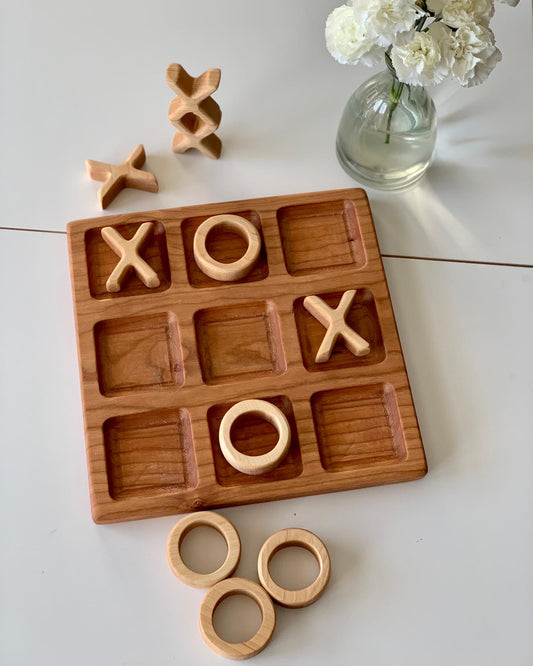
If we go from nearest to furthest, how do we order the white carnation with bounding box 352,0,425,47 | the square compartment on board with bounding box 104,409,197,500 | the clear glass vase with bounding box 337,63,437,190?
the white carnation with bounding box 352,0,425,47 < the square compartment on board with bounding box 104,409,197,500 < the clear glass vase with bounding box 337,63,437,190

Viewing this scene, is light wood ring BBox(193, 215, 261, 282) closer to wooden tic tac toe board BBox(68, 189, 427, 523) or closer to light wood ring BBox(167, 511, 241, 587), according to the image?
wooden tic tac toe board BBox(68, 189, 427, 523)

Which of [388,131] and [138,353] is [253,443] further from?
[388,131]

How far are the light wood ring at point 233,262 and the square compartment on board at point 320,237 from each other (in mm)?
53

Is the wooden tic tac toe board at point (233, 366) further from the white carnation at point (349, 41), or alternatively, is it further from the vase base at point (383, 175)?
the white carnation at point (349, 41)

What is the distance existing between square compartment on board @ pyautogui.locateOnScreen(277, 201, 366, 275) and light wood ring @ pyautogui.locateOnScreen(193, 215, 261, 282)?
53 millimetres

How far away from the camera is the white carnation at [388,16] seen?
0.79 meters

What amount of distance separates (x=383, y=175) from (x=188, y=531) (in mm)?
528

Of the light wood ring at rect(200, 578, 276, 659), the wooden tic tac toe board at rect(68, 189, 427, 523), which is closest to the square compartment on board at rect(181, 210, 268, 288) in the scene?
the wooden tic tac toe board at rect(68, 189, 427, 523)

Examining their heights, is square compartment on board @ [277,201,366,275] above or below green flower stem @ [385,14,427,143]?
below

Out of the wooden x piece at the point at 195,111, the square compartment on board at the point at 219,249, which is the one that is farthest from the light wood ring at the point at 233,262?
the wooden x piece at the point at 195,111

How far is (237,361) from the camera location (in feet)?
3.11

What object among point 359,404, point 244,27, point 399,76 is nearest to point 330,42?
point 399,76

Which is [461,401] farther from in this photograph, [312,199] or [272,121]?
[272,121]

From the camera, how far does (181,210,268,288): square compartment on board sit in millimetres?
979
